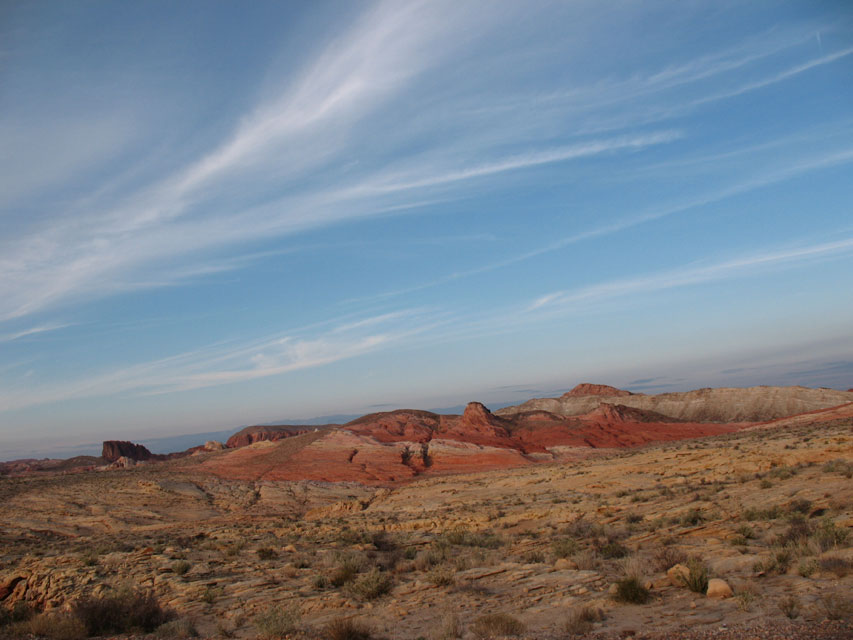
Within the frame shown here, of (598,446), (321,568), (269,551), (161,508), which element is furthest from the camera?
(598,446)

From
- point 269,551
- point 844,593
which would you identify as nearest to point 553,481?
point 269,551

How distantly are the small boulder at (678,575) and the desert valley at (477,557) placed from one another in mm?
35

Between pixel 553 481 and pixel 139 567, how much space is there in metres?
21.2

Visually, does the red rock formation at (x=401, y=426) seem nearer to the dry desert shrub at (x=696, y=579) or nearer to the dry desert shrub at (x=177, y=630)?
the dry desert shrub at (x=177, y=630)

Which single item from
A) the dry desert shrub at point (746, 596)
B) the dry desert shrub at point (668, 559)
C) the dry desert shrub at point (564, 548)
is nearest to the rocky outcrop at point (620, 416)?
the dry desert shrub at point (564, 548)

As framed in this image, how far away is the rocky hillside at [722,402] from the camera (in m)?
64.1

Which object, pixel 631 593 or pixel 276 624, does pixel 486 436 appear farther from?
pixel 276 624

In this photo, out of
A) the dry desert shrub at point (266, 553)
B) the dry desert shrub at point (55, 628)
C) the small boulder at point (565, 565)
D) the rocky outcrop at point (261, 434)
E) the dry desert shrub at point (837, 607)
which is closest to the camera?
the dry desert shrub at point (837, 607)

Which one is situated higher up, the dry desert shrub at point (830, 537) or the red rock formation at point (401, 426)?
the dry desert shrub at point (830, 537)

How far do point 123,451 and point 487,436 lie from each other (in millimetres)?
63367

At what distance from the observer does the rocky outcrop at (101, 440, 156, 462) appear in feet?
278

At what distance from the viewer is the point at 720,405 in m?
71.1

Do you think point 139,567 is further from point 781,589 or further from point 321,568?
point 781,589

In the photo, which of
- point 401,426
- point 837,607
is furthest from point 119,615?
point 401,426
